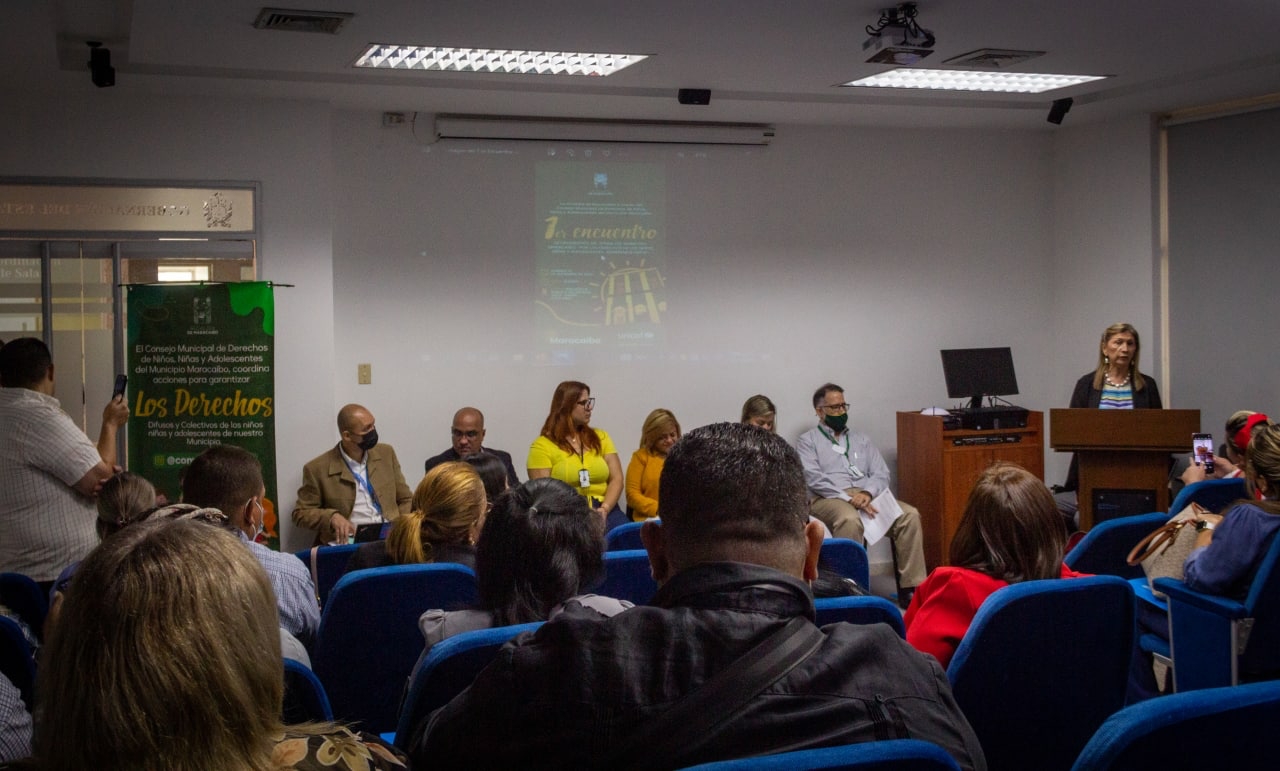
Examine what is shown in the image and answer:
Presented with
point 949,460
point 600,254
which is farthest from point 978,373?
point 600,254

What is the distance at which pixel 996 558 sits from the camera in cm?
271

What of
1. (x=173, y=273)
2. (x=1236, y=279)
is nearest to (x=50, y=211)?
(x=173, y=273)

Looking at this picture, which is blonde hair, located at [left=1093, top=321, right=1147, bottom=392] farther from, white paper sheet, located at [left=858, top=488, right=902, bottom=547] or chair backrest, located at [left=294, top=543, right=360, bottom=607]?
chair backrest, located at [left=294, top=543, right=360, bottom=607]


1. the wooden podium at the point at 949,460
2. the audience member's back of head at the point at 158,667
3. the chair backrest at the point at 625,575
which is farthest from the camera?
the wooden podium at the point at 949,460

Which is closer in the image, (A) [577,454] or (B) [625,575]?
(B) [625,575]

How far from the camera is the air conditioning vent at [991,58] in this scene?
Answer: 555cm

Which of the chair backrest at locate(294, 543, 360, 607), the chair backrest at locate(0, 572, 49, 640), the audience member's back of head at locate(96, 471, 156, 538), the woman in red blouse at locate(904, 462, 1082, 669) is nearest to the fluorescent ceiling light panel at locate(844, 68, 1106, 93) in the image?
the woman in red blouse at locate(904, 462, 1082, 669)

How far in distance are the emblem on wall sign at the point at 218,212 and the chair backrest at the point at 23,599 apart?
10.6 ft

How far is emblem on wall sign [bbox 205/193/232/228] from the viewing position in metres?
6.13

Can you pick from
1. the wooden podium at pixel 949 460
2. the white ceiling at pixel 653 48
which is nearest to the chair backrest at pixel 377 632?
the white ceiling at pixel 653 48

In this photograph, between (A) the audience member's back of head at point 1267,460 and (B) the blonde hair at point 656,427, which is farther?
(B) the blonde hair at point 656,427

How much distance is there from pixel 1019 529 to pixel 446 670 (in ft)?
4.70

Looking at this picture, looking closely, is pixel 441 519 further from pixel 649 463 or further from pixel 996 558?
pixel 649 463

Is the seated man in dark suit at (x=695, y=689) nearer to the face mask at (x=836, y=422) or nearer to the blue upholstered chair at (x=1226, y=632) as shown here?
the blue upholstered chair at (x=1226, y=632)
